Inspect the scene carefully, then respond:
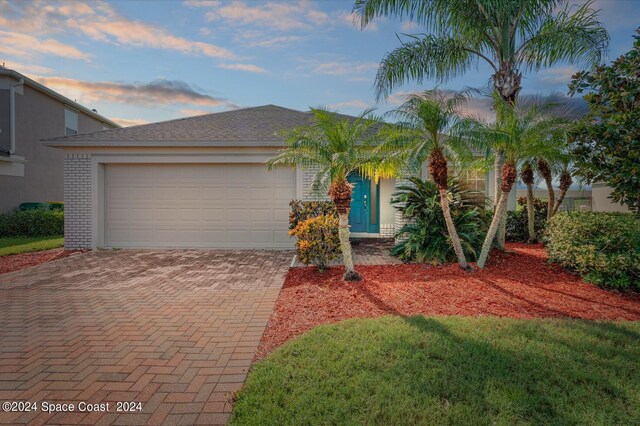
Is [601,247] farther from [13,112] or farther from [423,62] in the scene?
[13,112]

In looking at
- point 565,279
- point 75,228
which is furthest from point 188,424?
point 75,228

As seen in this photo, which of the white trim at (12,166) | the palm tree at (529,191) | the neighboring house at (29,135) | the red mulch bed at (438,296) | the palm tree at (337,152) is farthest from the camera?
the neighboring house at (29,135)

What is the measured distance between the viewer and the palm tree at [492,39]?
7.38 meters

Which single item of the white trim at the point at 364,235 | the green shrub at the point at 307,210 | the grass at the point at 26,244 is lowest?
the grass at the point at 26,244

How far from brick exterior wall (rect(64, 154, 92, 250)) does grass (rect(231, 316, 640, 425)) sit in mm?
8989

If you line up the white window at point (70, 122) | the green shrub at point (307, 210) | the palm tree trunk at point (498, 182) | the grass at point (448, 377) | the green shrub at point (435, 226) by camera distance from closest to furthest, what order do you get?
1. the grass at point (448, 377)
2. the palm tree trunk at point (498, 182)
3. the green shrub at point (435, 226)
4. the green shrub at point (307, 210)
5. the white window at point (70, 122)

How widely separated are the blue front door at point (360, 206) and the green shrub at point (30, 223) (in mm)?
11339

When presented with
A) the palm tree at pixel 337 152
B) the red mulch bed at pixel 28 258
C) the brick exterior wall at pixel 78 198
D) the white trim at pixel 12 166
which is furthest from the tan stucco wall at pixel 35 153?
the palm tree at pixel 337 152

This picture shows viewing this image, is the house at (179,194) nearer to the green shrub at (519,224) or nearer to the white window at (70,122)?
the green shrub at (519,224)

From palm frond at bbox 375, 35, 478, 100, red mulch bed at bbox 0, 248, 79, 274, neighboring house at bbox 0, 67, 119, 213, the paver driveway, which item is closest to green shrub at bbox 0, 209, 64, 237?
neighboring house at bbox 0, 67, 119, 213

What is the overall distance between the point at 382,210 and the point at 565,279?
20.1ft

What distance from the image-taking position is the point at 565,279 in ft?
20.6

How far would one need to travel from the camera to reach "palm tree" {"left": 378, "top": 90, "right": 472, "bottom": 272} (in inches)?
232

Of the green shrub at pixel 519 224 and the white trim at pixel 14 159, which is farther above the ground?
the white trim at pixel 14 159
